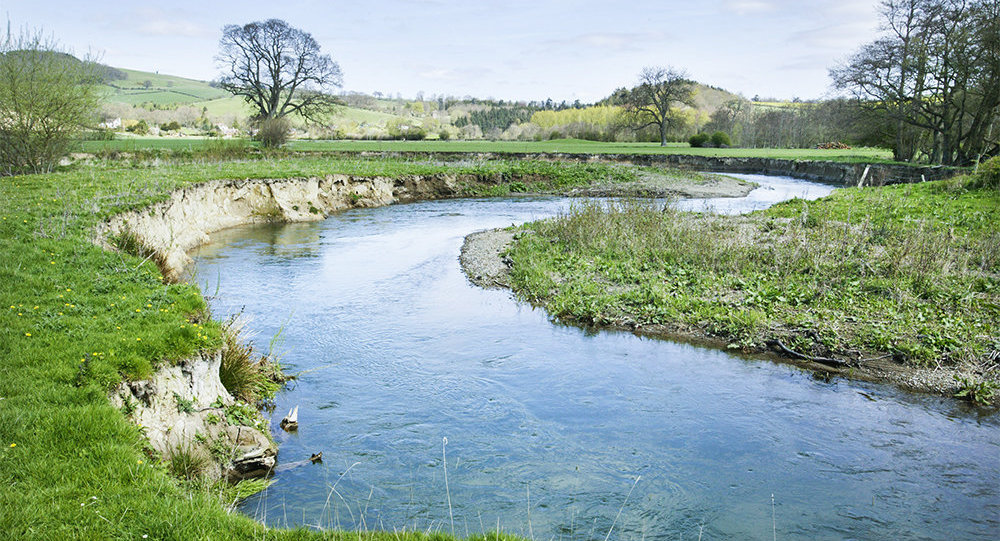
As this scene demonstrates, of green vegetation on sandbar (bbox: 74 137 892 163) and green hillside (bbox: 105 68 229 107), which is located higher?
green hillside (bbox: 105 68 229 107)

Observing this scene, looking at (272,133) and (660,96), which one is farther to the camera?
(660,96)

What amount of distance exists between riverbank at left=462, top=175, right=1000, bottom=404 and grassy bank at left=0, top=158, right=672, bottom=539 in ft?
24.6

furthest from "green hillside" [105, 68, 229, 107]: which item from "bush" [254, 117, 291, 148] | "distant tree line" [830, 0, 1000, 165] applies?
"distant tree line" [830, 0, 1000, 165]

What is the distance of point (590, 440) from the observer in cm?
752

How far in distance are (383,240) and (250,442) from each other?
1474 centimetres

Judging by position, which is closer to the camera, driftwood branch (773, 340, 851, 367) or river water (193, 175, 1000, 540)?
river water (193, 175, 1000, 540)

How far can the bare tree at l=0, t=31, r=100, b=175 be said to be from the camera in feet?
65.8

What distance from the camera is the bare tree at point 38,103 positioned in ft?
65.8

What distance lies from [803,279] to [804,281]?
7 cm

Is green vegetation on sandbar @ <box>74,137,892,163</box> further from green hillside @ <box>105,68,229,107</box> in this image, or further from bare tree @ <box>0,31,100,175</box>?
green hillside @ <box>105,68,229,107</box>

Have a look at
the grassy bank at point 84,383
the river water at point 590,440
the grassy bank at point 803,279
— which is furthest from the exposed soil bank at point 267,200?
the grassy bank at point 803,279

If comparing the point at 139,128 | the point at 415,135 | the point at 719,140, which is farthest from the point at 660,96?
the point at 139,128

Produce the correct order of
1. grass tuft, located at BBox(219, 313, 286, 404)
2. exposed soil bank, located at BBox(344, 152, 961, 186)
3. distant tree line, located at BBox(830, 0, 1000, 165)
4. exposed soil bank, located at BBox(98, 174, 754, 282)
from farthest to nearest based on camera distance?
1. exposed soil bank, located at BBox(344, 152, 961, 186)
2. distant tree line, located at BBox(830, 0, 1000, 165)
3. exposed soil bank, located at BBox(98, 174, 754, 282)
4. grass tuft, located at BBox(219, 313, 286, 404)

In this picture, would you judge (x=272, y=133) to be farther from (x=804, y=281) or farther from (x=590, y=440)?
(x=590, y=440)
